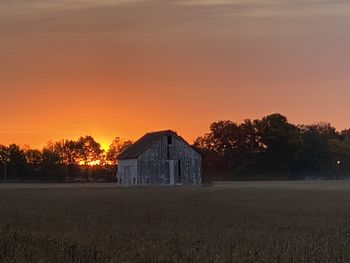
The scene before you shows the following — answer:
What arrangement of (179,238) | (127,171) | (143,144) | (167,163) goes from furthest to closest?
(127,171) < (143,144) < (167,163) < (179,238)

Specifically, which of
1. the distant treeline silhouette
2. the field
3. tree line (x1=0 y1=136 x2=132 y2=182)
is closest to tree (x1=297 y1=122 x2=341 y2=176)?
the distant treeline silhouette

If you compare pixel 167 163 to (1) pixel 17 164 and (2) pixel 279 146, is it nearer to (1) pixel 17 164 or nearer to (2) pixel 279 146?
(2) pixel 279 146

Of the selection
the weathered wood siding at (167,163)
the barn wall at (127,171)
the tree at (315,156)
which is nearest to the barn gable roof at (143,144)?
the weathered wood siding at (167,163)

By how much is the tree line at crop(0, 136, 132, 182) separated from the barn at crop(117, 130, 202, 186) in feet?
121

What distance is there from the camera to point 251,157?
118938 mm

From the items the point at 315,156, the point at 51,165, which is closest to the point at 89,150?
the point at 51,165

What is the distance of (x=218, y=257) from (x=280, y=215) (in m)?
13.4

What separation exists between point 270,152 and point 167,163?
139ft

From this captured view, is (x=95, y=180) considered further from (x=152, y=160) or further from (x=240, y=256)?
(x=240, y=256)

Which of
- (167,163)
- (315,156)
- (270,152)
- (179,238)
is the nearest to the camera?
(179,238)

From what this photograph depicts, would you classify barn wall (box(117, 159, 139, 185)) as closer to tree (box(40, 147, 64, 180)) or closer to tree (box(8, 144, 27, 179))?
tree (box(40, 147, 64, 180))

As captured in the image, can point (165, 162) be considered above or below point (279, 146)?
below

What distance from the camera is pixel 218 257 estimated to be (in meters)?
11.0

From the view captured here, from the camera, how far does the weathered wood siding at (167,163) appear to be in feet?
262
